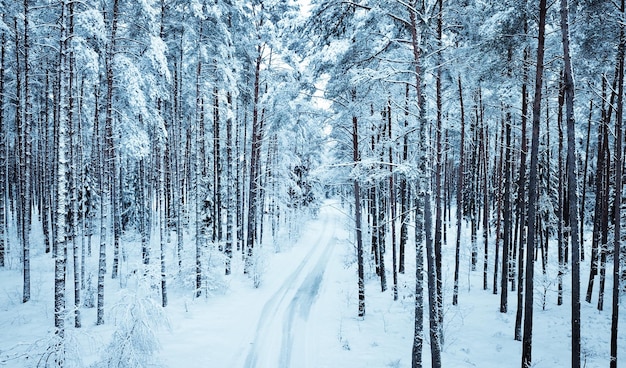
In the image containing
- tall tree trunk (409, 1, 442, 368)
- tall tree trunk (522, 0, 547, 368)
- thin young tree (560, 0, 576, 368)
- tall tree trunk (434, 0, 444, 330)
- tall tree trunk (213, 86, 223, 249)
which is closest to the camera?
thin young tree (560, 0, 576, 368)

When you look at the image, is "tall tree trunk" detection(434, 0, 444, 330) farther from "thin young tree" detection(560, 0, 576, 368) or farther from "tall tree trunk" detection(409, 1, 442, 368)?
"thin young tree" detection(560, 0, 576, 368)

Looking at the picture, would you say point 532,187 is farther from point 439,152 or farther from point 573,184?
point 439,152

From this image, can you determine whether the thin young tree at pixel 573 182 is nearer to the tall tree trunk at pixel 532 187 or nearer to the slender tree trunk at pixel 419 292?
the tall tree trunk at pixel 532 187

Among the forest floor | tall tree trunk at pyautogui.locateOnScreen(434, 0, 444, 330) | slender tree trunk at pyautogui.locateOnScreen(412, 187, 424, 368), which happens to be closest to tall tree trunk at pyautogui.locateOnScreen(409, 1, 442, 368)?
slender tree trunk at pyautogui.locateOnScreen(412, 187, 424, 368)

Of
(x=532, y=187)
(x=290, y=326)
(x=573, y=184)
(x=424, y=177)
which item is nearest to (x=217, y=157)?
(x=290, y=326)

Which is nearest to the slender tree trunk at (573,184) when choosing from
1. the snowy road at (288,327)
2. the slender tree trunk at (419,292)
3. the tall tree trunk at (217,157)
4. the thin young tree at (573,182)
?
the thin young tree at (573,182)

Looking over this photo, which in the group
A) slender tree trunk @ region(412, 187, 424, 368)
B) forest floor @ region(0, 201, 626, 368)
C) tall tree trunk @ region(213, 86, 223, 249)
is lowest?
forest floor @ region(0, 201, 626, 368)

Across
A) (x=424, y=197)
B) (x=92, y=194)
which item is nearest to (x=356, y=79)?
(x=424, y=197)

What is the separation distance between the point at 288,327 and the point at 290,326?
0.11 m

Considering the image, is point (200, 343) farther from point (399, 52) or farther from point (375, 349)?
point (399, 52)

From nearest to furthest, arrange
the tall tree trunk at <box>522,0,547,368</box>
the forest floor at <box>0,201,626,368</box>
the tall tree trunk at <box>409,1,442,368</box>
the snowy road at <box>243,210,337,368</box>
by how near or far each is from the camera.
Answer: the tall tree trunk at <box>409,1,442,368</box> → the tall tree trunk at <box>522,0,547,368</box> → the forest floor at <box>0,201,626,368</box> → the snowy road at <box>243,210,337,368</box>

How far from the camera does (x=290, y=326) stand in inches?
470

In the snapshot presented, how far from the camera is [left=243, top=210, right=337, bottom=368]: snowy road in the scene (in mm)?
9477

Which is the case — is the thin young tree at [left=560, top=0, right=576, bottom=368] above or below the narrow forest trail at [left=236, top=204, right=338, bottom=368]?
above
